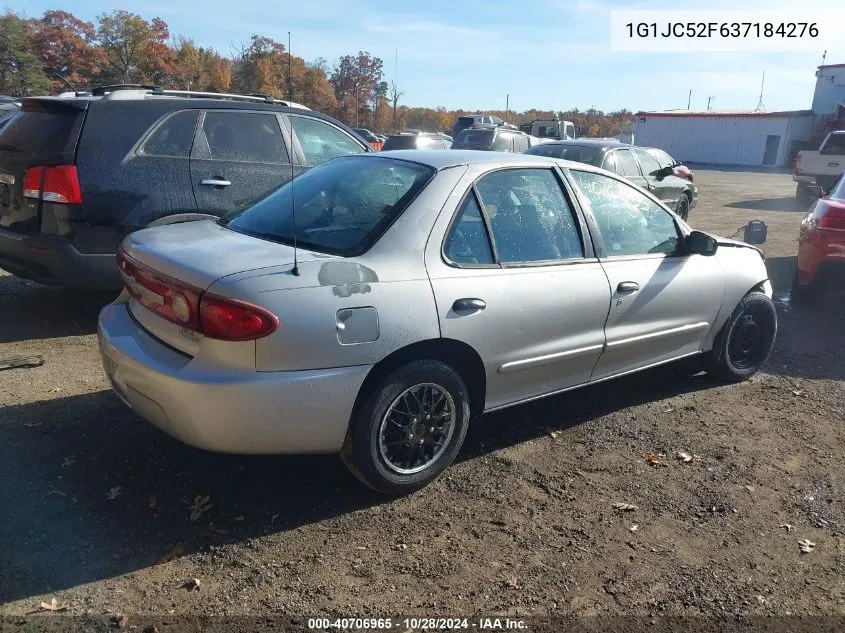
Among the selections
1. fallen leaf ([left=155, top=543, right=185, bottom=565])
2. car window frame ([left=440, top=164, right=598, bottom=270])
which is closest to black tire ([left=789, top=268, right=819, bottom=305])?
car window frame ([left=440, top=164, right=598, bottom=270])

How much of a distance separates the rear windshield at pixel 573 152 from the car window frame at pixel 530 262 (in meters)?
7.09

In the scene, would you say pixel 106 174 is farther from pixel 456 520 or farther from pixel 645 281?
pixel 645 281

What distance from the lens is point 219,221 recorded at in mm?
3971

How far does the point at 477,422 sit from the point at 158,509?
1.98m

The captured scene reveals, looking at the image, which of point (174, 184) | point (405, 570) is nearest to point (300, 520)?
point (405, 570)

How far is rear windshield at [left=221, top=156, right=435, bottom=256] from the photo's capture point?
3.37 m

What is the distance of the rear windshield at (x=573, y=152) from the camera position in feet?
36.1

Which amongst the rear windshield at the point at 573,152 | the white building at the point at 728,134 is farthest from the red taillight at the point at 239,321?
the white building at the point at 728,134

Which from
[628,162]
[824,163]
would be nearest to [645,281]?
[628,162]

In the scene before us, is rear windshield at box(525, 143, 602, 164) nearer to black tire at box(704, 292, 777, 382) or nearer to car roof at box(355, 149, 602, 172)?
black tire at box(704, 292, 777, 382)

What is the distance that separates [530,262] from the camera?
374 centimetres

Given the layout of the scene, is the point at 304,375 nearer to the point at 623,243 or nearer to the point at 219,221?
the point at 219,221

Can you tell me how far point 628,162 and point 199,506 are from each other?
1012 centimetres

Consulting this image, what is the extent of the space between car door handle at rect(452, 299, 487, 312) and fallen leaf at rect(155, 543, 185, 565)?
1595mm
